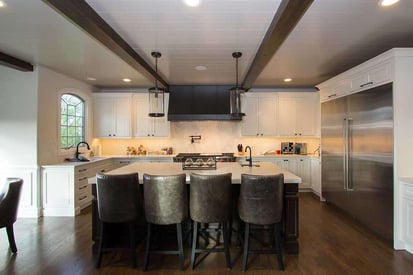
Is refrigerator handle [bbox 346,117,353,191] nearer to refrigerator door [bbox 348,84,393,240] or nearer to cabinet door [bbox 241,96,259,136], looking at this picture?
refrigerator door [bbox 348,84,393,240]

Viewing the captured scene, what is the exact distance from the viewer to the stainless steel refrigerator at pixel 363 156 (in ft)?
9.97

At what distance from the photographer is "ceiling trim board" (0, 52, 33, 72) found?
11.6 feet

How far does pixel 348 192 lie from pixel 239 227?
6.82 ft

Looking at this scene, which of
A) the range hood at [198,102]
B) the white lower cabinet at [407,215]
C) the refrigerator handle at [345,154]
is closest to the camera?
the white lower cabinet at [407,215]

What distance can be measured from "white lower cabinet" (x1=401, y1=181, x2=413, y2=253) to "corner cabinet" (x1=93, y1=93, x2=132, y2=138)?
526 cm

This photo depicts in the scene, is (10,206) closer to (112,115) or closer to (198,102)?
(112,115)

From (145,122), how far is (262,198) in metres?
4.10

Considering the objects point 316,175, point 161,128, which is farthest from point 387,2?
point 161,128

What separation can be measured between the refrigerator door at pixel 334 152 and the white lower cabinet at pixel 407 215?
106 centimetres

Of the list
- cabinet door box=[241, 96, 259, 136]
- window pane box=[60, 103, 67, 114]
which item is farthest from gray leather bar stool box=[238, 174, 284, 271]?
window pane box=[60, 103, 67, 114]

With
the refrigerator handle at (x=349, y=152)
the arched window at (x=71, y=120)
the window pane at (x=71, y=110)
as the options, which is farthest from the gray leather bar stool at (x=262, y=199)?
the window pane at (x=71, y=110)

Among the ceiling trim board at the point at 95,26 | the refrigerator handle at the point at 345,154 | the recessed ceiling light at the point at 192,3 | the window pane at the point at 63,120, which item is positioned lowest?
the refrigerator handle at the point at 345,154

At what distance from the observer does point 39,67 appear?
411 centimetres

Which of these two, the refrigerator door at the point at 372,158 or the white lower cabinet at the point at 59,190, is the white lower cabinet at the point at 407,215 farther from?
the white lower cabinet at the point at 59,190
